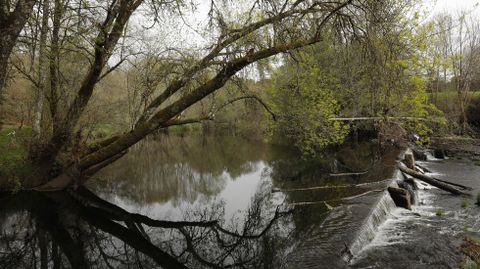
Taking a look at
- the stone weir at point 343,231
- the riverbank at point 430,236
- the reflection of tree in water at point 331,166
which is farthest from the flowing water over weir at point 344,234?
the reflection of tree in water at point 331,166

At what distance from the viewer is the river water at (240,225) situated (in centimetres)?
691

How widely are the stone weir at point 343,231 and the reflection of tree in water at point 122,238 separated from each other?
1033 millimetres

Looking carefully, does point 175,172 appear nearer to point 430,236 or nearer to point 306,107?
point 306,107

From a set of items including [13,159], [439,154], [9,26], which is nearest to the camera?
[9,26]

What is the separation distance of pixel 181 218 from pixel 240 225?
2.01 meters

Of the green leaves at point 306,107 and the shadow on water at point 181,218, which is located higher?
the green leaves at point 306,107

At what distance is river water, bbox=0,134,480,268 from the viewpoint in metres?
6.91

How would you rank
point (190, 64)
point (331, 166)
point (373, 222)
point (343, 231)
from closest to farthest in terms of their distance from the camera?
point (343, 231)
point (373, 222)
point (190, 64)
point (331, 166)

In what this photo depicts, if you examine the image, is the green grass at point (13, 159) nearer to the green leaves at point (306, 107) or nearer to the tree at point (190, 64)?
the tree at point (190, 64)

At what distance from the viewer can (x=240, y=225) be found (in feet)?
31.6

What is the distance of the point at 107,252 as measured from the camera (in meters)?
7.80

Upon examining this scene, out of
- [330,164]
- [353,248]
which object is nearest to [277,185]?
[330,164]

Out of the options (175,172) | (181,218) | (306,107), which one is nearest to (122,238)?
(181,218)

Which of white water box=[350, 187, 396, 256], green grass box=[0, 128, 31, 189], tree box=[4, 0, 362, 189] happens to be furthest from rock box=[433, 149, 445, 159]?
green grass box=[0, 128, 31, 189]
